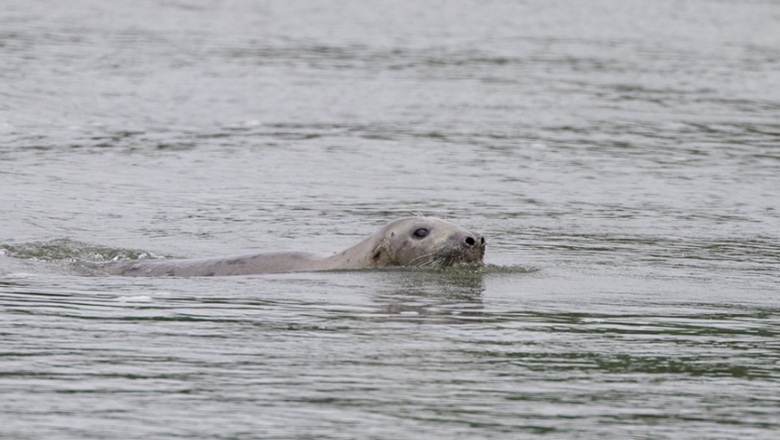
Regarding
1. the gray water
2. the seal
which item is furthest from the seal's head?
the gray water

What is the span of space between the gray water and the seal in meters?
0.18

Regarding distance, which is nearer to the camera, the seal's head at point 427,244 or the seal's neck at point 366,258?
the seal's head at point 427,244

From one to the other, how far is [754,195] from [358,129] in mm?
5190

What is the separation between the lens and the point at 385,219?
13438 millimetres

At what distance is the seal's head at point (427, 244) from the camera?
10.3 metres

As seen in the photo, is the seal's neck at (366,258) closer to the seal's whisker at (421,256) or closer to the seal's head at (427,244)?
the seal's head at (427,244)

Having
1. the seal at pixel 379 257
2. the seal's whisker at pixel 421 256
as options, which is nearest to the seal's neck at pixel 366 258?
the seal at pixel 379 257

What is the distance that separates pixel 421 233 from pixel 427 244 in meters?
0.09

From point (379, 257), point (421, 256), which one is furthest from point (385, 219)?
point (421, 256)

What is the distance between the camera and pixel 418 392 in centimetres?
666

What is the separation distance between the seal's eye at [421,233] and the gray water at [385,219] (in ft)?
1.06

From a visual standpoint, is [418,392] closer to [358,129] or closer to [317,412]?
[317,412]

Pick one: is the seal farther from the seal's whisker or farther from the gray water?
the gray water

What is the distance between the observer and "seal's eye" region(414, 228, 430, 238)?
410 inches
